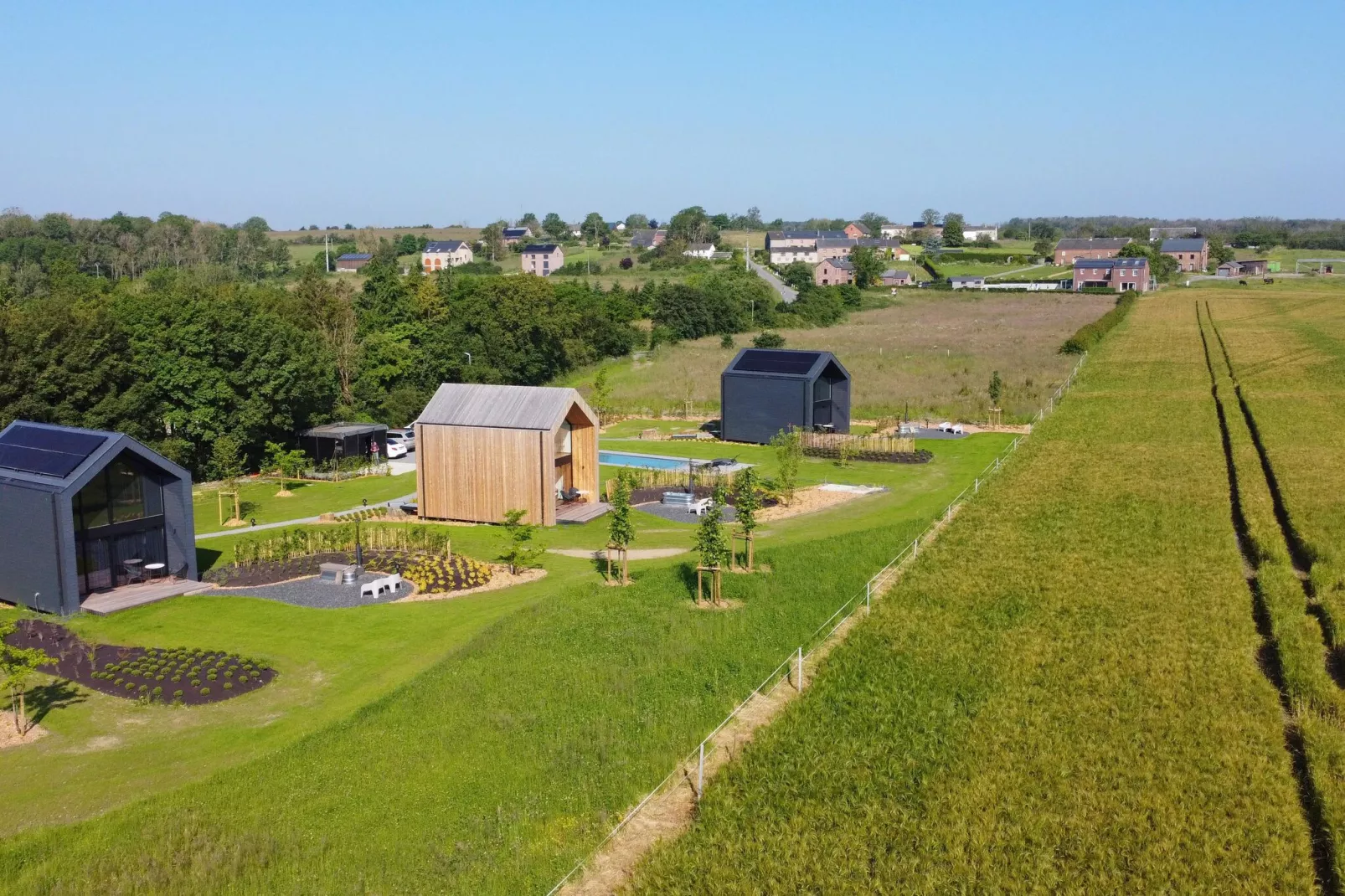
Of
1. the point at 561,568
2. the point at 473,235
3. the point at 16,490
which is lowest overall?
the point at 561,568

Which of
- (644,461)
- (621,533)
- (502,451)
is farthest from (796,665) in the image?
(644,461)

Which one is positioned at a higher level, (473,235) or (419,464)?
(473,235)

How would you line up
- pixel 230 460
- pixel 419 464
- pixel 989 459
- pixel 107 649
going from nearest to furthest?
pixel 107 649 < pixel 419 464 < pixel 230 460 < pixel 989 459

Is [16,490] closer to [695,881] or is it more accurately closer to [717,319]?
[695,881]

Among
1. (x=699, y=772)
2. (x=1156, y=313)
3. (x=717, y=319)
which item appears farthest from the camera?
(x=1156, y=313)

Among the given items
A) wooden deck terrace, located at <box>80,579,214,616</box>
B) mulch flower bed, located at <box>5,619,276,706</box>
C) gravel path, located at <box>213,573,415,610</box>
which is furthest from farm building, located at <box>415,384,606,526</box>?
mulch flower bed, located at <box>5,619,276,706</box>

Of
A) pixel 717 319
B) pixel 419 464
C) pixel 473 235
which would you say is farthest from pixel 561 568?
pixel 473 235

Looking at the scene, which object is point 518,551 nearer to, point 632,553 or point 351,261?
point 632,553

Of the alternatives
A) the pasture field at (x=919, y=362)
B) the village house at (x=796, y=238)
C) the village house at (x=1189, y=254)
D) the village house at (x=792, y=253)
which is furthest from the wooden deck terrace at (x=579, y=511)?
the village house at (x=1189, y=254)
